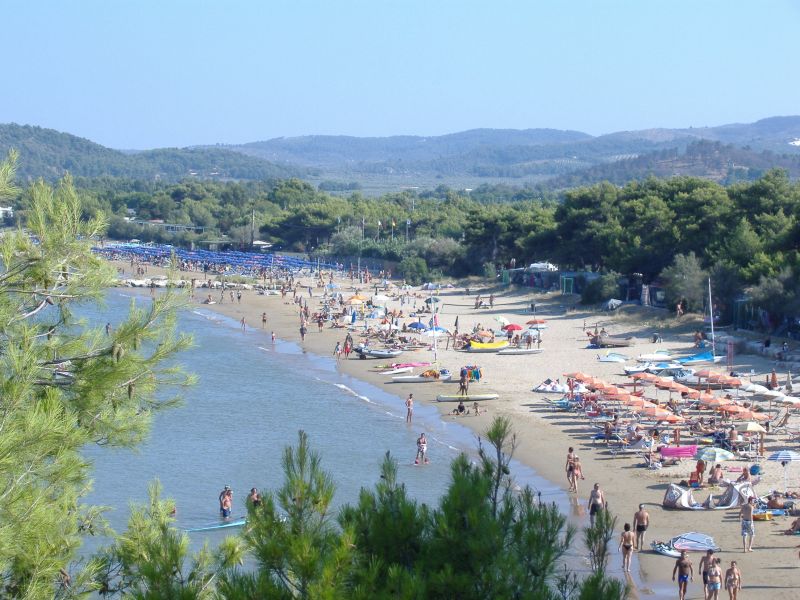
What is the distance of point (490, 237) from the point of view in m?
61.2

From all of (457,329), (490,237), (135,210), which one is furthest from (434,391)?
(135,210)

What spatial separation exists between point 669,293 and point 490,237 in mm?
22979

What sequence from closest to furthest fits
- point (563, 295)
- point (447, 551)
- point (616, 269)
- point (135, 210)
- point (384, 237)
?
point (447, 551)
point (616, 269)
point (563, 295)
point (384, 237)
point (135, 210)

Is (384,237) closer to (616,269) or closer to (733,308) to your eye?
(616,269)

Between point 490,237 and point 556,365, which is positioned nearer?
point 556,365

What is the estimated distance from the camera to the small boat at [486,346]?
36156mm

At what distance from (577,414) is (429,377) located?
280 inches

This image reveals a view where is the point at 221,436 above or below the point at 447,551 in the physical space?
below

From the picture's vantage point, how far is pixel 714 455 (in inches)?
781

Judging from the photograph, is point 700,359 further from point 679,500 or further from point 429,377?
point 679,500

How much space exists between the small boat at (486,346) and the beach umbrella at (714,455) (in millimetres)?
16191

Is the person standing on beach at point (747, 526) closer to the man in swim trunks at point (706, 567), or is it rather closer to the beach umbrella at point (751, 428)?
the man in swim trunks at point (706, 567)

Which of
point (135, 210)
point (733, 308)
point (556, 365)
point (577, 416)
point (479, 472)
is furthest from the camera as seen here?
point (135, 210)

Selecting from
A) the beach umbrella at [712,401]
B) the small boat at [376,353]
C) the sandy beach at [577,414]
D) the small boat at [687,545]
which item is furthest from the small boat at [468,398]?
the small boat at [687,545]
